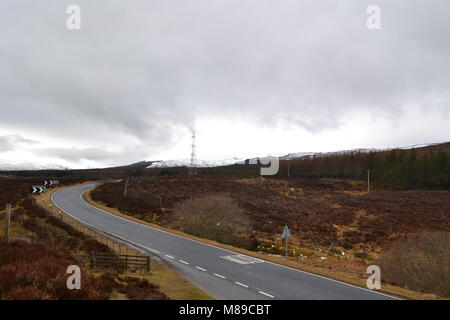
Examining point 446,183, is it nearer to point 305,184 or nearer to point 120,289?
point 305,184

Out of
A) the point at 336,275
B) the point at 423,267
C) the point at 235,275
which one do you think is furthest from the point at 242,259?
the point at 423,267

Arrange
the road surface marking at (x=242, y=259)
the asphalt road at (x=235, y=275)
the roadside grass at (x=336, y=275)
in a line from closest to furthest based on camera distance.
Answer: the asphalt road at (x=235, y=275)
the roadside grass at (x=336, y=275)
the road surface marking at (x=242, y=259)

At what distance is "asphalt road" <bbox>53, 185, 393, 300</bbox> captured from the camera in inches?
517

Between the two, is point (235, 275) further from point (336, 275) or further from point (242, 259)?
point (336, 275)

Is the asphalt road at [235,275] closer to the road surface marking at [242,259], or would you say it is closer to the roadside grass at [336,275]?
the road surface marking at [242,259]

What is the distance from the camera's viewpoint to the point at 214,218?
32281mm

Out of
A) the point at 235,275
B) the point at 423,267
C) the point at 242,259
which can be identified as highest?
Result: the point at 423,267

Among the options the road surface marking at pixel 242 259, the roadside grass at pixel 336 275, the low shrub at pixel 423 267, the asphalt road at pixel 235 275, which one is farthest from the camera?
the road surface marking at pixel 242 259

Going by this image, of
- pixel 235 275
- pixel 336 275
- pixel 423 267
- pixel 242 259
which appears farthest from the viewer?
pixel 242 259

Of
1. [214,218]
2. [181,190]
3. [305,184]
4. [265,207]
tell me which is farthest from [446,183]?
[214,218]

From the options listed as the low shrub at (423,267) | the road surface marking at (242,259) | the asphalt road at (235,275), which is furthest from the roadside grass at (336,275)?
the low shrub at (423,267)

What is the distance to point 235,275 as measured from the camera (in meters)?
16.1

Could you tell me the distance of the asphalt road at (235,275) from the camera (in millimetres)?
13125
